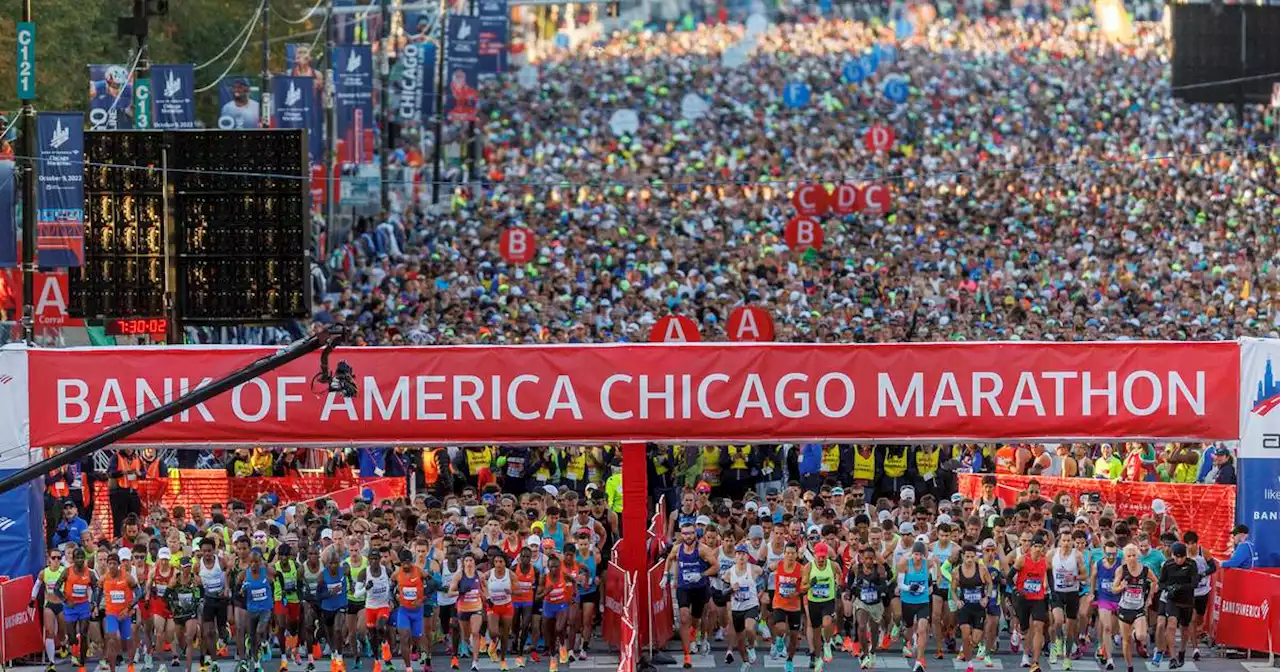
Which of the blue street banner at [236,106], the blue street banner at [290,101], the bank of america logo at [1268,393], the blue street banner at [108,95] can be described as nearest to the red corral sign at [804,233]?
the blue street banner at [290,101]

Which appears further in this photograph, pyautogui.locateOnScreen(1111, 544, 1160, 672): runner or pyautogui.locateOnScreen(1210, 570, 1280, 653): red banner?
pyautogui.locateOnScreen(1210, 570, 1280, 653): red banner

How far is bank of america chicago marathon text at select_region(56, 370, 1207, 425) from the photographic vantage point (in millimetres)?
25234

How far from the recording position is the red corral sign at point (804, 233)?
49906 mm

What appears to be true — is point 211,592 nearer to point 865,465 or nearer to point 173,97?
point 865,465

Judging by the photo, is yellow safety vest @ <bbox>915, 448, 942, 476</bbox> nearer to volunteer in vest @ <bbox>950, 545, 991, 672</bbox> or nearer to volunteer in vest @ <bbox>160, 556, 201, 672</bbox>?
volunteer in vest @ <bbox>950, 545, 991, 672</bbox>

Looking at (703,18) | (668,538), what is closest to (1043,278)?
(668,538)

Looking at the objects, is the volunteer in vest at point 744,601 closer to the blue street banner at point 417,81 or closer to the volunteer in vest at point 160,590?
the volunteer in vest at point 160,590

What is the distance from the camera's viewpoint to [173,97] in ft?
124

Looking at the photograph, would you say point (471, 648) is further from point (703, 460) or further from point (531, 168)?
point (531, 168)

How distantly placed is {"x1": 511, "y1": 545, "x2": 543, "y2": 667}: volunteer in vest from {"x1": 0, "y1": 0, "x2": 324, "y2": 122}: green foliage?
20.3 meters

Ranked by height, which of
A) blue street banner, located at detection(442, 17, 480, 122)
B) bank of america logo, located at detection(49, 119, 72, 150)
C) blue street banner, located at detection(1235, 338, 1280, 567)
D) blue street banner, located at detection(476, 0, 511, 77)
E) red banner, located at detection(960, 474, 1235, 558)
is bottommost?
red banner, located at detection(960, 474, 1235, 558)

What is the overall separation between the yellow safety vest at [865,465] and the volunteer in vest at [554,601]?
7541 millimetres

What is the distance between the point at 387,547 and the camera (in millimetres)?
25953

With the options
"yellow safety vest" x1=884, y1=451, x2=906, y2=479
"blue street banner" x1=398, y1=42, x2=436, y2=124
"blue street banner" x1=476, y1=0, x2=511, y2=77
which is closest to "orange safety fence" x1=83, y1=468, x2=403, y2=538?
"yellow safety vest" x1=884, y1=451, x2=906, y2=479
